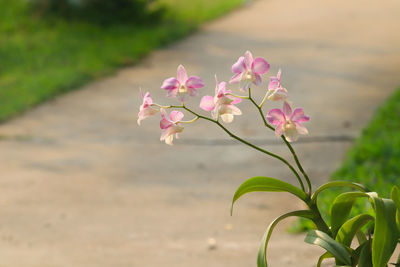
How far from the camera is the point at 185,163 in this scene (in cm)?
561

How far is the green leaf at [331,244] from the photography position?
229 cm

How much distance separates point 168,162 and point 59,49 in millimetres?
3485

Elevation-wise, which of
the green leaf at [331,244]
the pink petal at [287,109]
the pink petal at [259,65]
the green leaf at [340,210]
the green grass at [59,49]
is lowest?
the green leaf at [331,244]

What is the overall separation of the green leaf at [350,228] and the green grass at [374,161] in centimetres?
171

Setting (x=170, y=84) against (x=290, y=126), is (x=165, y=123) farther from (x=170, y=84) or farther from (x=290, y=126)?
(x=290, y=126)

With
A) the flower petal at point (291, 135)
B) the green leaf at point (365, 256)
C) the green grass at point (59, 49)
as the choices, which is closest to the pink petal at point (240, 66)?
the flower petal at point (291, 135)

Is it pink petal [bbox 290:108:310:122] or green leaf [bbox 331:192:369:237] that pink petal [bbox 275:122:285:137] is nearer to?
pink petal [bbox 290:108:310:122]

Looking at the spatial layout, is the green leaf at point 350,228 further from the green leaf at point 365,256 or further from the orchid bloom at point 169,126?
the orchid bloom at point 169,126

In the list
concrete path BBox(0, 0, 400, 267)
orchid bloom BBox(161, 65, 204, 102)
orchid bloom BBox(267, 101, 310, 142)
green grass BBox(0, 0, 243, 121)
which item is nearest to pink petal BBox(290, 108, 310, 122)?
orchid bloom BBox(267, 101, 310, 142)

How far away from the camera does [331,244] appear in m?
2.30

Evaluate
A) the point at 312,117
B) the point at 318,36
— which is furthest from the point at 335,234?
the point at 318,36

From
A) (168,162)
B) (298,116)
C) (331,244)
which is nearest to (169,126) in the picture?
(298,116)

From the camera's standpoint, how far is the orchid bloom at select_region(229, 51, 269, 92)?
2.27 metres

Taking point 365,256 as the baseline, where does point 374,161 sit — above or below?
above
